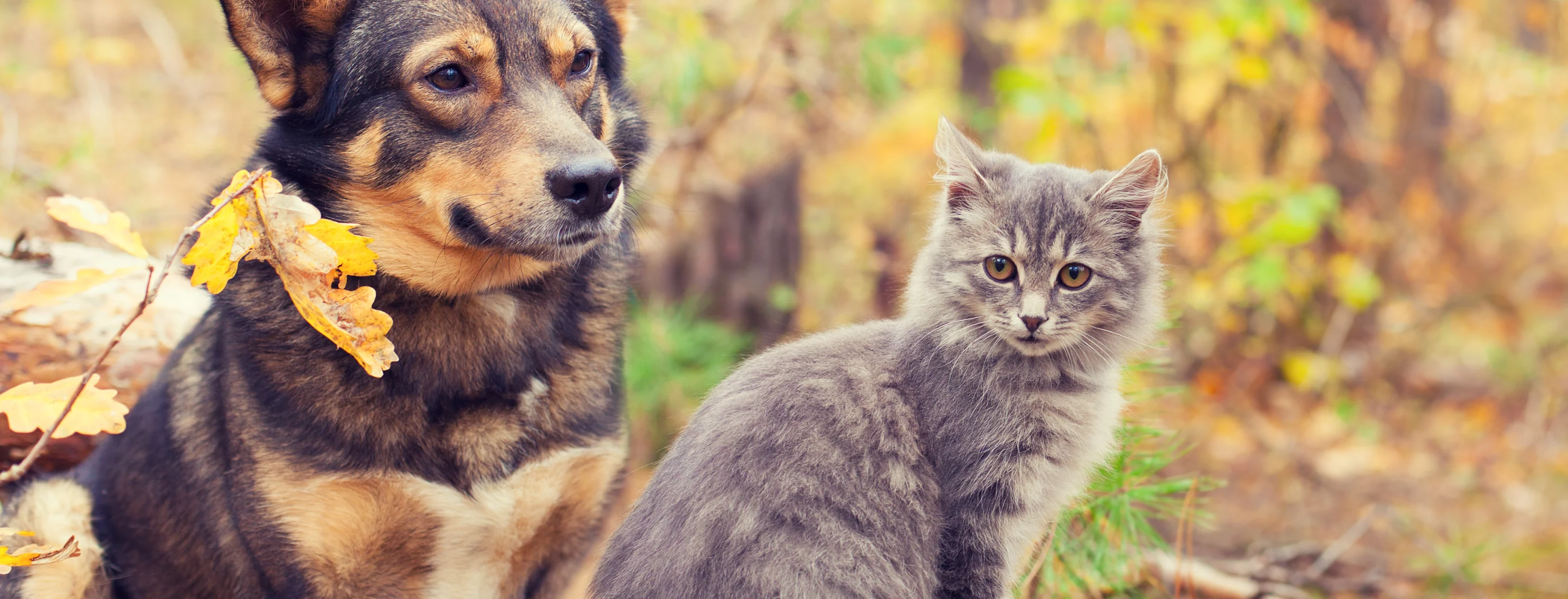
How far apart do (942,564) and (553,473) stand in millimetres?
1069

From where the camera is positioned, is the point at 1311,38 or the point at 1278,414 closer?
the point at 1311,38

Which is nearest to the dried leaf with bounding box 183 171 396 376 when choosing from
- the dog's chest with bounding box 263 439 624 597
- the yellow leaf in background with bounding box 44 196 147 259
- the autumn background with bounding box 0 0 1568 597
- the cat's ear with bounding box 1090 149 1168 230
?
the yellow leaf in background with bounding box 44 196 147 259

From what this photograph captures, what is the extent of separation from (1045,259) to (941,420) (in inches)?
20.3

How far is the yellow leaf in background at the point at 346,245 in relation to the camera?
2414mm

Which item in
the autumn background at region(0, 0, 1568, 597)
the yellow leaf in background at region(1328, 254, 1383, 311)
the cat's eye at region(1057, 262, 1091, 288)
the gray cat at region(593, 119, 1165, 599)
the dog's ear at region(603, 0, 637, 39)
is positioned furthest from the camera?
the yellow leaf in background at region(1328, 254, 1383, 311)

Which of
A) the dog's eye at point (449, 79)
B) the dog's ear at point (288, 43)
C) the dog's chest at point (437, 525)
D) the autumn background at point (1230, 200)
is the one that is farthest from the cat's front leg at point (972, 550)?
the autumn background at point (1230, 200)

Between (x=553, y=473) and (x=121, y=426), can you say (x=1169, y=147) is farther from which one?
(x=121, y=426)

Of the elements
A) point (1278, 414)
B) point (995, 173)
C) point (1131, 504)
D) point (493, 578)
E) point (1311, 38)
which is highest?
point (1311, 38)

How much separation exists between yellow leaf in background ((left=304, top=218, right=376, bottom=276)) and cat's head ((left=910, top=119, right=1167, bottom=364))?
1461 millimetres

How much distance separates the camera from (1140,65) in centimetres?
831

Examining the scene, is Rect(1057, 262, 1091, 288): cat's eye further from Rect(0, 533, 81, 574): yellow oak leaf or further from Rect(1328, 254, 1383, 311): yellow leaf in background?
Rect(1328, 254, 1383, 311): yellow leaf in background

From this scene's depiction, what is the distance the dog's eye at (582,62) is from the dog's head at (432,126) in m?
0.11

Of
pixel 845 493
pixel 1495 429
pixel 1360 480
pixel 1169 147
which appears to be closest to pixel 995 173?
pixel 845 493

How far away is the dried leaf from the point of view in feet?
7.73
